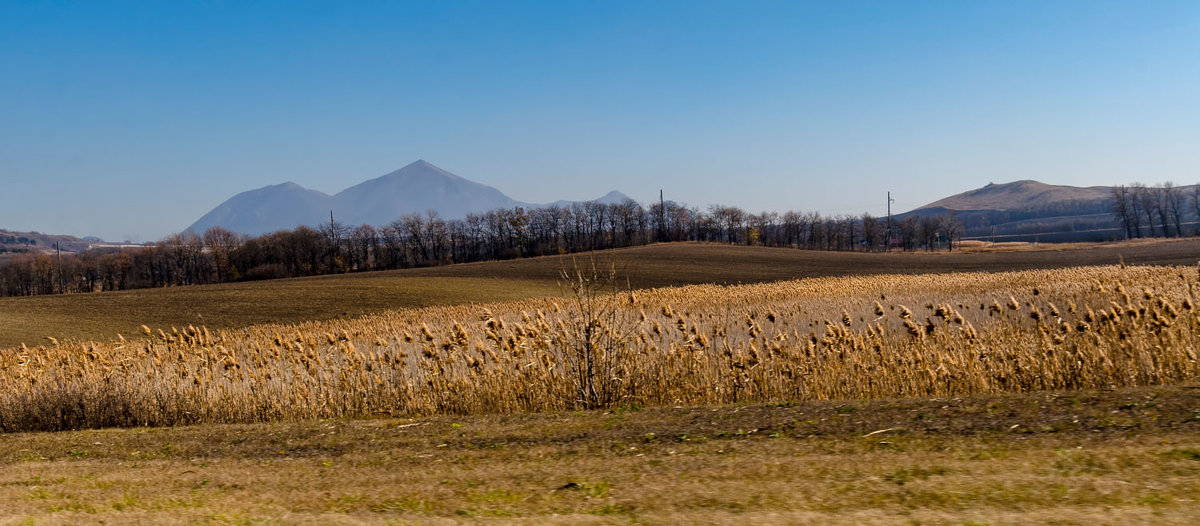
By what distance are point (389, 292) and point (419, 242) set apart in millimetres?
77969

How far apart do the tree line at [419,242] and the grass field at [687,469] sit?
10148 centimetres

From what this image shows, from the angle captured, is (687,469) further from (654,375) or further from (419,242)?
(419,242)

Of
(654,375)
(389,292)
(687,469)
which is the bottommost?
(389,292)

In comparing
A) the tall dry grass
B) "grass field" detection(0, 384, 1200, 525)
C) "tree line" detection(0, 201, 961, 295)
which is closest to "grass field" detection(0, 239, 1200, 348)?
the tall dry grass

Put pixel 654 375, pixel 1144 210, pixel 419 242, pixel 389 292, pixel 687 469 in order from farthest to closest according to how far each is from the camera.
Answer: pixel 1144 210
pixel 419 242
pixel 389 292
pixel 654 375
pixel 687 469

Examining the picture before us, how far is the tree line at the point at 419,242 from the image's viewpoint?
105 m

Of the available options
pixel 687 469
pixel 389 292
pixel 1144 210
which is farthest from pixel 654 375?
pixel 1144 210

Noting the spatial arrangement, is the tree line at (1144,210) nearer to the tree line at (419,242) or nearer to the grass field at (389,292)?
the tree line at (419,242)

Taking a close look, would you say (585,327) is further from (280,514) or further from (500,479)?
(280,514)

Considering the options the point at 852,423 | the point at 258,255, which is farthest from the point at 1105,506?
the point at 258,255

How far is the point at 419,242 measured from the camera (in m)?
130

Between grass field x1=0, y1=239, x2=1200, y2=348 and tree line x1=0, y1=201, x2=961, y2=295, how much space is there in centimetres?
3894

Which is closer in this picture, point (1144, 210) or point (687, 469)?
point (687, 469)

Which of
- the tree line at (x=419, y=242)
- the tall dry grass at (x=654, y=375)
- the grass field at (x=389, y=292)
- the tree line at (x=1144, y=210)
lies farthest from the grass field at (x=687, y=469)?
the tree line at (x=1144, y=210)
